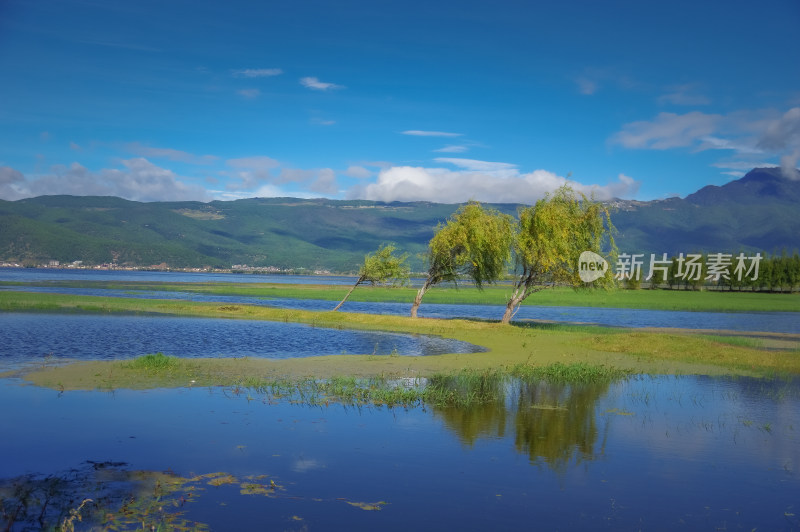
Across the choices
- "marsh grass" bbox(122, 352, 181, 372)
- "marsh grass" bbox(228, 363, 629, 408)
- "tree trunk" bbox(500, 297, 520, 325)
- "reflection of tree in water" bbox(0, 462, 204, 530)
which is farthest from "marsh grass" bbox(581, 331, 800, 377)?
"reflection of tree in water" bbox(0, 462, 204, 530)

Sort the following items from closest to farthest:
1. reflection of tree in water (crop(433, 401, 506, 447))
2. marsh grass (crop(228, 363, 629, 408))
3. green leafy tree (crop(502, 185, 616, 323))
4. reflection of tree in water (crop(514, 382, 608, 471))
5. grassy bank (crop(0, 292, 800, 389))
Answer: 1. reflection of tree in water (crop(514, 382, 608, 471))
2. reflection of tree in water (crop(433, 401, 506, 447))
3. marsh grass (crop(228, 363, 629, 408))
4. grassy bank (crop(0, 292, 800, 389))
5. green leafy tree (crop(502, 185, 616, 323))

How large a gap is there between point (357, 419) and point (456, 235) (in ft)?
128

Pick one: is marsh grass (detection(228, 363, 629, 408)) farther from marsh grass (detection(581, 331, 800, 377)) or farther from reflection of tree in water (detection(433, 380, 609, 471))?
marsh grass (detection(581, 331, 800, 377))

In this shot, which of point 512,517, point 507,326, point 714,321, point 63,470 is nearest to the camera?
point 512,517

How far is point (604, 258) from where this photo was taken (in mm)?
54094

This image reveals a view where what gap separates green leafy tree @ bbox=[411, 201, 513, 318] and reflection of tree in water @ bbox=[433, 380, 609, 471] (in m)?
30.1

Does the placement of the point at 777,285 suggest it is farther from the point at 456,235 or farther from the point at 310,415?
the point at 310,415

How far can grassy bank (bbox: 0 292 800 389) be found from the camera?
85.6 ft

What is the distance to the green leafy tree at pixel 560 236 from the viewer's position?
2069 inches

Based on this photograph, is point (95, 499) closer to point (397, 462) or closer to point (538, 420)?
point (397, 462)

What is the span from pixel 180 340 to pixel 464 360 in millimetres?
17809

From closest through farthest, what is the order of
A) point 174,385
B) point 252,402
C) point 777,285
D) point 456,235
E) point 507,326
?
point 252,402
point 174,385
point 507,326
point 456,235
point 777,285

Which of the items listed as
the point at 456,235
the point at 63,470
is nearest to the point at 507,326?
the point at 456,235

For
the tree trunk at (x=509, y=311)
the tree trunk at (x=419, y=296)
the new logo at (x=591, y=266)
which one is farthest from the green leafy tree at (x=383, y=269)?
the new logo at (x=591, y=266)
